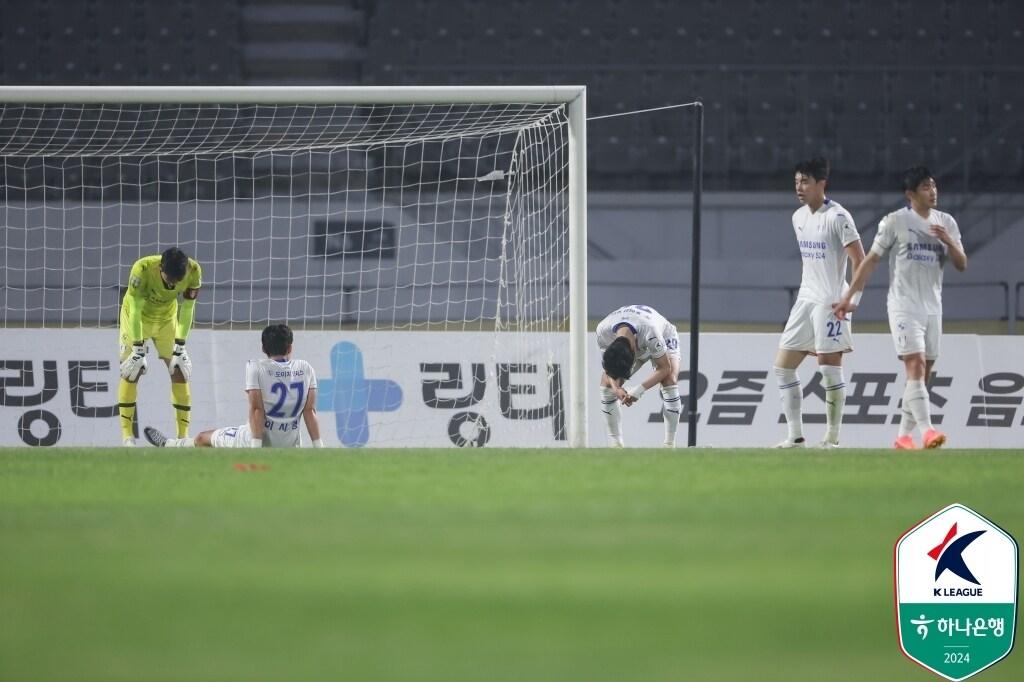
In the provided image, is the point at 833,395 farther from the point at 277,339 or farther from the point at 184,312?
the point at 184,312

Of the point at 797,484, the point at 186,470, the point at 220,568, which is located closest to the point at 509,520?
the point at 220,568

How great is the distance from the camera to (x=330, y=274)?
13711 millimetres

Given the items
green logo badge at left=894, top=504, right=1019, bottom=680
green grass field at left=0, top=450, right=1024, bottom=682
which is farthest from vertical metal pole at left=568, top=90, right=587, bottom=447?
green logo badge at left=894, top=504, right=1019, bottom=680

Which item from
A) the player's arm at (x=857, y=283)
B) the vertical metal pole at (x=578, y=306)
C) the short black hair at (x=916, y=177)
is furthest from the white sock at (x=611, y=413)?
the short black hair at (x=916, y=177)

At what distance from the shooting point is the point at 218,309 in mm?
12828

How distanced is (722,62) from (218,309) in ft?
25.1

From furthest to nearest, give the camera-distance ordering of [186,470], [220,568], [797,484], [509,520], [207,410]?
[207,410]
[186,470]
[797,484]
[509,520]
[220,568]

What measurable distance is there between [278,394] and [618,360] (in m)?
2.00

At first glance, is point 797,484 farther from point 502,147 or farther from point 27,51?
point 27,51

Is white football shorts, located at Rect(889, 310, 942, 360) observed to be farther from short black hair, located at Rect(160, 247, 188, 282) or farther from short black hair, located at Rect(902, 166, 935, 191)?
short black hair, located at Rect(160, 247, 188, 282)

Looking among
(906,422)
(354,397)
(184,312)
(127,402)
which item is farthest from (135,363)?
(906,422)

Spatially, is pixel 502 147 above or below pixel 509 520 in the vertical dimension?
above

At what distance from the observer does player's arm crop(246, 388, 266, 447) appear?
7355 mm

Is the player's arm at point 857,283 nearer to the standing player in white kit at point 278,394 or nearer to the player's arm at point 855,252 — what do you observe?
the player's arm at point 855,252
